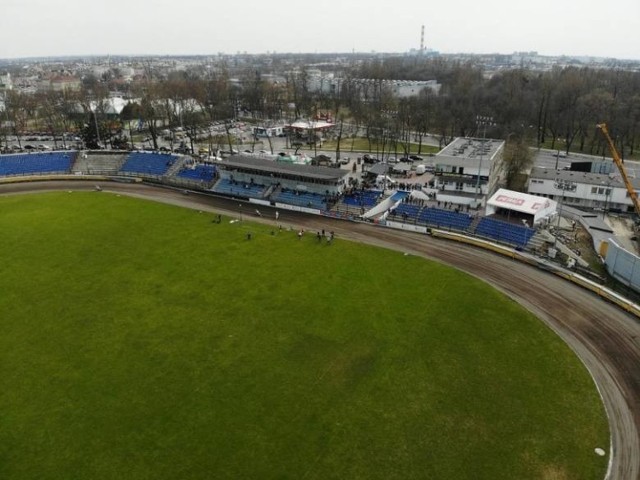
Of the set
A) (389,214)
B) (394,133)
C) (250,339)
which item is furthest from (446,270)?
(394,133)

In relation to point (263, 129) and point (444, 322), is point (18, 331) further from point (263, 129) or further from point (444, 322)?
point (263, 129)

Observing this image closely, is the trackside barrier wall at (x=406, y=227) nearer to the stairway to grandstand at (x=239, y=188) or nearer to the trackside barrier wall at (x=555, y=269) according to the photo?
the trackside barrier wall at (x=555, y=269)

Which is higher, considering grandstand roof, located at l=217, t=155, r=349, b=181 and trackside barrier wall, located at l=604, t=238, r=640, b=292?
grandstand roof, located at l=217, t=155, r=349, b=181

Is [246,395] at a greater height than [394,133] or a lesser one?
lesser

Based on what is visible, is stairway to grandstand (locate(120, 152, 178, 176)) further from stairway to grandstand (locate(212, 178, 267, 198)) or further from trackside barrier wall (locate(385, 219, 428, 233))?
trackside barrier wall (locate(385, 219, 428, 233))

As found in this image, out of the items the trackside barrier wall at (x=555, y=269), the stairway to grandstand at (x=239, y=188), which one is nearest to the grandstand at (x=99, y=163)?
the stairway to grandstand at (x=239, y=188)

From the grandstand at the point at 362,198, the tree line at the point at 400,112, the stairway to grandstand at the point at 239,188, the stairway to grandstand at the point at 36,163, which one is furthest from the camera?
the tree line at the point at 400,112

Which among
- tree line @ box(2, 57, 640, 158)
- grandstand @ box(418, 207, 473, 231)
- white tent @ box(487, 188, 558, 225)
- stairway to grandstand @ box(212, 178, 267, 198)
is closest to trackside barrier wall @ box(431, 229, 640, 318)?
grandstand @ box(418, 207, 473, 231)
